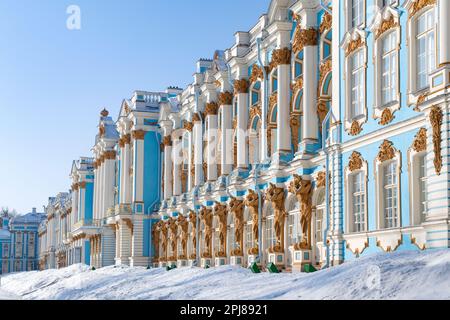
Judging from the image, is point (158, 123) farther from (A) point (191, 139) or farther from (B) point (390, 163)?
(B) point (390, 163)

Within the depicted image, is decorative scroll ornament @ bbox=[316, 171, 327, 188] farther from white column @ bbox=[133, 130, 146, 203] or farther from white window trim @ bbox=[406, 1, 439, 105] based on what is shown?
white column @ bbox=[133, 130, 146, 203]

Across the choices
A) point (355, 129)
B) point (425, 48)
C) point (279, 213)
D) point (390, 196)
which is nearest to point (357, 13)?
point (355, 129)

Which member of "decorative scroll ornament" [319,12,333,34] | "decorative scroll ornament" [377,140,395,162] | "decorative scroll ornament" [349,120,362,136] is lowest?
"decorative scroll ornament" [377,140,395,162]

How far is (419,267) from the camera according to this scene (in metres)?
13.6

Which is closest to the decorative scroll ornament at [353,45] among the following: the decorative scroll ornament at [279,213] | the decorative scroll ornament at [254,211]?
the decorative scroll ornament at [279,213]

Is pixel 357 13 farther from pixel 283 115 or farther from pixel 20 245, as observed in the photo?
pixel 20 245

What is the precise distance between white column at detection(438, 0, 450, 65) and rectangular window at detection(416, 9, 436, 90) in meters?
0.65

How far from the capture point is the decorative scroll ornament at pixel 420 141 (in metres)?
19.5

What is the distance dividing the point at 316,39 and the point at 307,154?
4.45m

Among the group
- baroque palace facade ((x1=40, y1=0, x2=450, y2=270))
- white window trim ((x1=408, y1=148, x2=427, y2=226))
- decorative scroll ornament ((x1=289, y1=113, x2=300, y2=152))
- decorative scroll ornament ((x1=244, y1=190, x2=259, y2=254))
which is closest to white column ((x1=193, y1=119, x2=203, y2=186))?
baroque palace facade ((x1=40, y1=0, x2=450, y2=270))

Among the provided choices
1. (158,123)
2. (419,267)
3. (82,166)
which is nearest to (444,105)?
(419,267)

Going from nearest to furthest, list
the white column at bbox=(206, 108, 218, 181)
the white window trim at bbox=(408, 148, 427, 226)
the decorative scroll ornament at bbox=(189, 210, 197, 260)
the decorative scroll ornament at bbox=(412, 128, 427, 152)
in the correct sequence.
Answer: the decorative scroll ornament at bbox=(412, 128, 427, 152) < the white window trim at bbox=(408, 148, 427, 226) < the white column at bbox=(206, 108, 218, 181) < the decorative scroll ornament at bbox=(189, 210, 197, 260)

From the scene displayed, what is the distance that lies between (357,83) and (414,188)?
16.0 feet

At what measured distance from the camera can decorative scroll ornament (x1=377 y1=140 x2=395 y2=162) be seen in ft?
69.5
